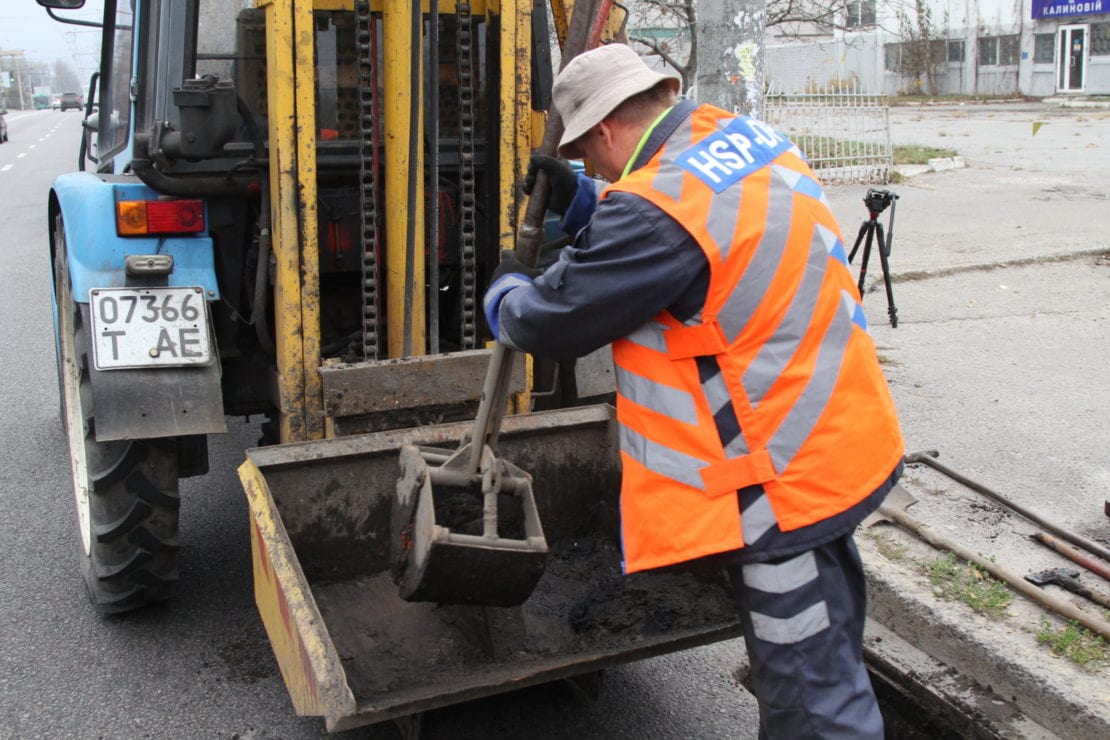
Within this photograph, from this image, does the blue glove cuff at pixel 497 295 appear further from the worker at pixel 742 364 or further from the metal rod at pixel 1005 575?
the metal rod at pixel 1005 575

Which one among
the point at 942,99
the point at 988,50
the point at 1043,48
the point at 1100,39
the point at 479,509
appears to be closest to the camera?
the point at 479,509

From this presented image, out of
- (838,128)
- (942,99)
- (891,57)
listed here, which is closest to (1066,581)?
(838,128)

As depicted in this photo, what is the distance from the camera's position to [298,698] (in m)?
2.71

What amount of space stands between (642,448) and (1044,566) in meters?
2.17

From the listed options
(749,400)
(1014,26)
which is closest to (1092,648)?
(749,400)

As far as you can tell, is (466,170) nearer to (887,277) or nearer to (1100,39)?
(887,277)

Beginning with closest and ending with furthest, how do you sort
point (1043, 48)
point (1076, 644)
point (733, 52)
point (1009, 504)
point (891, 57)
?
point (1076, 644) < point (1009, 504) < point (733, 52) < point (1043, 48) < point (891, 57)

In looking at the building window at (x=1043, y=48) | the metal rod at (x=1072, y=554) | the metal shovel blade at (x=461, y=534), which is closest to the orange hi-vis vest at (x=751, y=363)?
the metal shovel blade at (x=461, y=534)

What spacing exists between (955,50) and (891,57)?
2445 millimetres

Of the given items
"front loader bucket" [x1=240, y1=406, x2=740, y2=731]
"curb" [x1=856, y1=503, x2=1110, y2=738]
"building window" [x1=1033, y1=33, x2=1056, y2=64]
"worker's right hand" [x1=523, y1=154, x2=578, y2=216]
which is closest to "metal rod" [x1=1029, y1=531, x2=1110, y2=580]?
"curb" [x1=856, y1=503, x2=1110, y2=738]

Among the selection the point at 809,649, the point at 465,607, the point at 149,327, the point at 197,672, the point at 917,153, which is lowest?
the point at 197,672

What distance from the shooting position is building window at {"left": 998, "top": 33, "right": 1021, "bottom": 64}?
36938 millimetres

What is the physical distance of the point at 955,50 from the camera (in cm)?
3922

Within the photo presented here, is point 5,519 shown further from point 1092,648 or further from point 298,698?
point 1092,648
